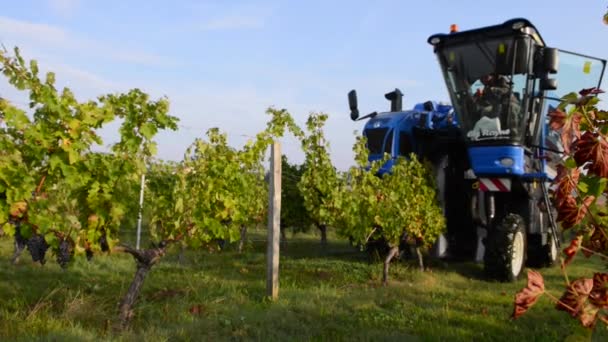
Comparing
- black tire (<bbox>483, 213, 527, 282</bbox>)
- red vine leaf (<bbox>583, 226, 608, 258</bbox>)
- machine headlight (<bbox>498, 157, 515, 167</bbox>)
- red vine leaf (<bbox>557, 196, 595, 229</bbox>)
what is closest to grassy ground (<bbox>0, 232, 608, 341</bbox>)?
black tire (<bbox>483, 213, 527, 282</bbox>)

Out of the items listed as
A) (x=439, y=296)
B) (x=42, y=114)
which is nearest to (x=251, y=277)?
(x=439, y=296)

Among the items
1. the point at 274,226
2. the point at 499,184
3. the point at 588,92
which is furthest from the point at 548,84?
the point at 588,92

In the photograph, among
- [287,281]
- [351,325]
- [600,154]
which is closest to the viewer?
[600,154]

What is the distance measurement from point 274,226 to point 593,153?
4727 millimetres

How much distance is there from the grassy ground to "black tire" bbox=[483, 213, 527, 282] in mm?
176

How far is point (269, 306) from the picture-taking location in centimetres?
522

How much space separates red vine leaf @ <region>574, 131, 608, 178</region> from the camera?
1296mm

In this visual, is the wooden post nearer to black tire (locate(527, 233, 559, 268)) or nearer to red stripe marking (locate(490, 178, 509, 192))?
red stripe marking (locate(490, 178, 509, 192))

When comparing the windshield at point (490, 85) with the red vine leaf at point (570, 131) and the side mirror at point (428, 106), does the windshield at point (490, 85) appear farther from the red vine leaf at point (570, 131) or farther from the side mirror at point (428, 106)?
the red vine leaf at point (570, 131)

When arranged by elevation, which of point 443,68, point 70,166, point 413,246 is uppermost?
point 443,68

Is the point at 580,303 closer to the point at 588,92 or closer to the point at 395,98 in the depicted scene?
the point at 588,92

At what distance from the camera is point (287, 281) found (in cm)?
682

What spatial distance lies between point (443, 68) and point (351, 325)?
14.3 ft

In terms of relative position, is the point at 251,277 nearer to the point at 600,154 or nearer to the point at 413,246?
the point at 413,246
